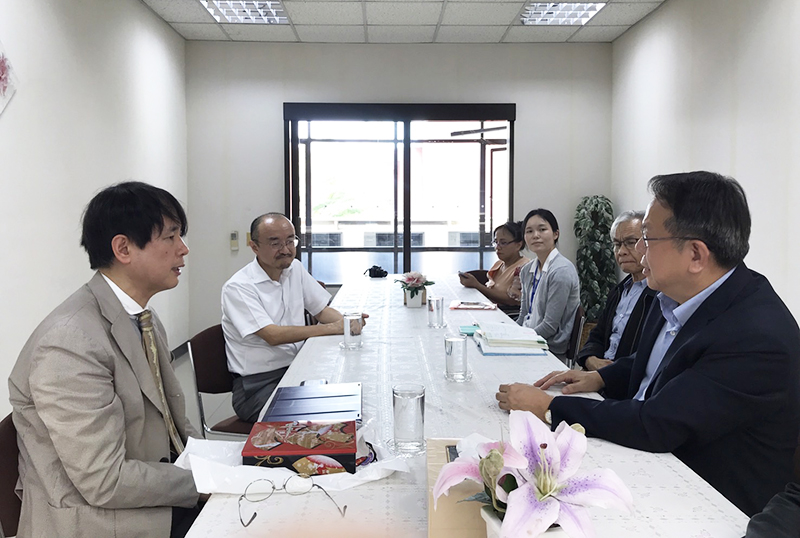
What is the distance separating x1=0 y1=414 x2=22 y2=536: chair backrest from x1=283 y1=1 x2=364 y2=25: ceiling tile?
4.75 m

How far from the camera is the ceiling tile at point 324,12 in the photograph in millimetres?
5340

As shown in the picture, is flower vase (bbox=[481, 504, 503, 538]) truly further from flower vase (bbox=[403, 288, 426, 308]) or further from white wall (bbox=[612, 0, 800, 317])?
white wall (bbox=[612, 0, 800, 317])

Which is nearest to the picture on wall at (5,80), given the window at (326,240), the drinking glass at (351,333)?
the drinking glass at (351,333)

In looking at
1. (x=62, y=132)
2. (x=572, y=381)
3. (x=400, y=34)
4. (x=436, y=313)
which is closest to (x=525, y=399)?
(x=572, y=381)

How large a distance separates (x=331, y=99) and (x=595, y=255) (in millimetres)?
3372

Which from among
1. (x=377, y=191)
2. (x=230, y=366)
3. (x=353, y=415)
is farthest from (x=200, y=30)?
(x=353, y=415)

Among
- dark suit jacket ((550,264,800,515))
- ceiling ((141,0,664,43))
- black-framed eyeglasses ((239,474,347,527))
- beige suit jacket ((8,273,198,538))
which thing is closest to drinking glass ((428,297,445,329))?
dark suit jacket ((550,264,800,515))

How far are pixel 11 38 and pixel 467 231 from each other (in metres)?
4.78

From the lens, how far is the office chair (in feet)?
8.77

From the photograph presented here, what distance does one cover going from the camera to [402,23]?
5.89 meters

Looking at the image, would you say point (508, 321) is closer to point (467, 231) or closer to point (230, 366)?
point (230, 366)

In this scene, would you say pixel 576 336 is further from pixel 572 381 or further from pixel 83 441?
pixel 83 441

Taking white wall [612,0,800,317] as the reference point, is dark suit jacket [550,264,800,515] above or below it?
below

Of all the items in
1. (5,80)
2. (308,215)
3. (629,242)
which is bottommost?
(629,242)
